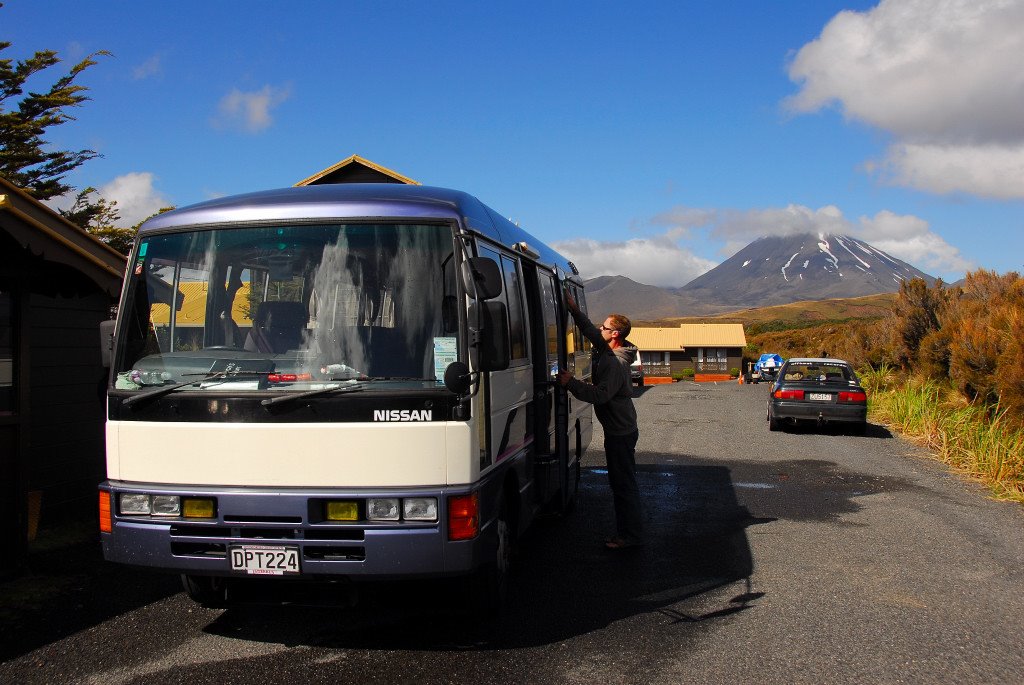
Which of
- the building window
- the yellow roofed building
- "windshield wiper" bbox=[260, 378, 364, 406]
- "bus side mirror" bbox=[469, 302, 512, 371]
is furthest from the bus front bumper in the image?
the yellow roofed building

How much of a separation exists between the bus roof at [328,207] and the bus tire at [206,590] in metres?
2.11

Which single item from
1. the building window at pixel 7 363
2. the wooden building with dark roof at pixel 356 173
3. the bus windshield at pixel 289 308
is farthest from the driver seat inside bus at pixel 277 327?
the wooden building with dark roof at pixel 356 173

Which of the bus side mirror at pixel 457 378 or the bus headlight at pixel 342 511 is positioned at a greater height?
the bus side mirror at pixel 457 378

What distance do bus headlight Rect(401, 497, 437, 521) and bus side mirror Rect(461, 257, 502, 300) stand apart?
3.64 ft

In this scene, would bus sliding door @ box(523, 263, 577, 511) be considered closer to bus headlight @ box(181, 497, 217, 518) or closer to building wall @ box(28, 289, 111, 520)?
bus headlight @ box(181, 497, 217, 518)

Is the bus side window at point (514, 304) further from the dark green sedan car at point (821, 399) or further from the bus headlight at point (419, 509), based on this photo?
the dark green sedan car at point (821, 399)

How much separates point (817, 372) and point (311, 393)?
16.1 metres

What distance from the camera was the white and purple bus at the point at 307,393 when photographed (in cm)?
477

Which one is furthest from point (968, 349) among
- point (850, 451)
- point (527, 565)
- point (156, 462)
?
point (156, 462)

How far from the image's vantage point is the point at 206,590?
5.68m

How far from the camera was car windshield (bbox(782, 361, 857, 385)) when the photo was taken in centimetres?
1783

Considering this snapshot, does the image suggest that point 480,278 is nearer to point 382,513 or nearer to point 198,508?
point 382,513

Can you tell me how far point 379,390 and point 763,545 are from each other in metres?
4.61

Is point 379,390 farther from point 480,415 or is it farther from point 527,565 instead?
point 527,565
